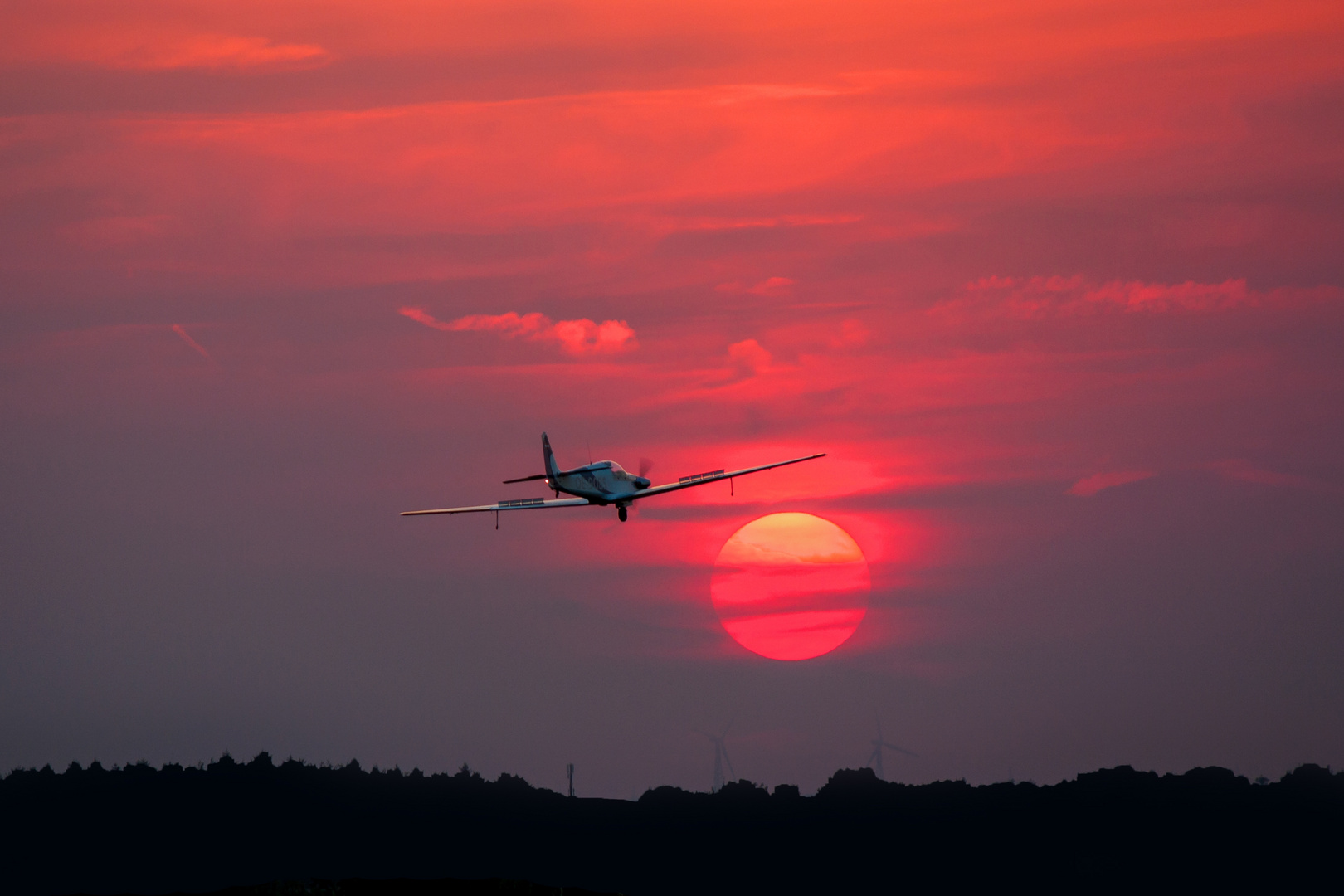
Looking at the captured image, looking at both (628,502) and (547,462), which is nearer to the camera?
(628,502)

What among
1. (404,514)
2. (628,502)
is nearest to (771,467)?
(628,502)

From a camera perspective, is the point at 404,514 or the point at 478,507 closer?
the point at 404,514

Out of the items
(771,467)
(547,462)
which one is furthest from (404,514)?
(771,467)

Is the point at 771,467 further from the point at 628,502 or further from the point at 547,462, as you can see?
the point at 547,462

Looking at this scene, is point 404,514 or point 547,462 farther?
point 547,462

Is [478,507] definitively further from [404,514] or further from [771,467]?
[771,467]

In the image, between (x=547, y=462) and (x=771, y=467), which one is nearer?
(x=771, y=467)

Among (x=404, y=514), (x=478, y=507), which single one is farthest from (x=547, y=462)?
(x=404, y=514)

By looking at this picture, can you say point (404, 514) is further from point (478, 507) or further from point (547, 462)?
point (547, 462)
